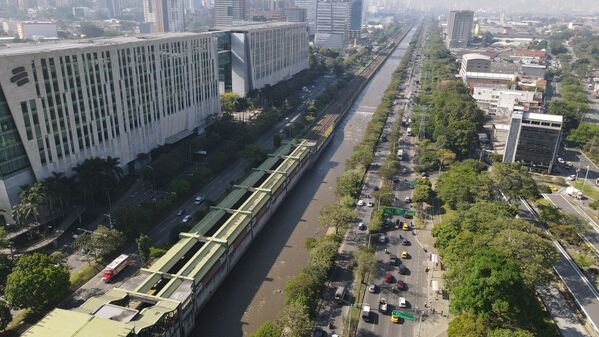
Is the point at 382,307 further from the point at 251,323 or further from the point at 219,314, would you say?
the point at 219,314

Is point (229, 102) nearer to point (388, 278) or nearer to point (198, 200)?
point (198, 200)

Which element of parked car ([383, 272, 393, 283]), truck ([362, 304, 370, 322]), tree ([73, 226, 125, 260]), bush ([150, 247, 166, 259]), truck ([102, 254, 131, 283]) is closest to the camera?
truck ([362, 304, 370, 322])

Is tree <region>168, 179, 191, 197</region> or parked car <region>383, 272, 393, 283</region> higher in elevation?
tree <region>168, 179, 191, 197</region>

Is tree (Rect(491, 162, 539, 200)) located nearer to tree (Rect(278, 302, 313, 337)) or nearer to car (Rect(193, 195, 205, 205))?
tree (Rect(278, 302, 313, 337))

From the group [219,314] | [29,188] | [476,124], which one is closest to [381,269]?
[219,314]

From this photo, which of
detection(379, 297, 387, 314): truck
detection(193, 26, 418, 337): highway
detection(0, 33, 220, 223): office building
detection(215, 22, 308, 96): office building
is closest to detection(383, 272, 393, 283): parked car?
detection(379, 297, 387, 314): truck

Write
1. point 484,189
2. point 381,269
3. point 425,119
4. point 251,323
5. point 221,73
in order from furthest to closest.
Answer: point 221,73, point 425,119, point 484,189, point 381,269, point 251,323

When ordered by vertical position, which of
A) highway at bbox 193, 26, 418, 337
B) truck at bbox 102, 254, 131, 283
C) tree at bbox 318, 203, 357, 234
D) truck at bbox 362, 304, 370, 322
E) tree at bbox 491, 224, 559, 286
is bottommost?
highway at bbox 193, 26, 418, 337
